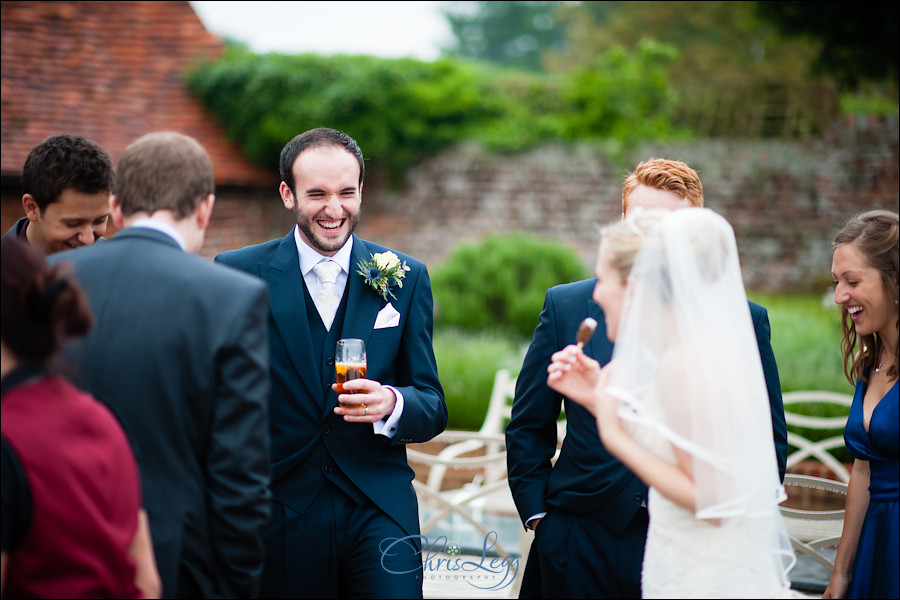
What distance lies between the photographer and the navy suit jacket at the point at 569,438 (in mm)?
2834

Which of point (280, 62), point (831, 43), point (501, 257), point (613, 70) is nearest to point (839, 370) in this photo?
point (831, 43)

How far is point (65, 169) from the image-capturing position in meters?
3.00

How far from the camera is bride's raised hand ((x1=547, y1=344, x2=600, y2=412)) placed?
7.93 ft

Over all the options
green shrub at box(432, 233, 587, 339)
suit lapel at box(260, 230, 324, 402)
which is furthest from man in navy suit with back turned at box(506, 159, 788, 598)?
green shrub at box(432, 233, 587, 339)

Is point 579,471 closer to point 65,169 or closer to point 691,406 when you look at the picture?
point 691,406

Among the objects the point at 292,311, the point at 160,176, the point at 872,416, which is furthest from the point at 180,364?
the point at 872,416

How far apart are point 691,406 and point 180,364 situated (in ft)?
4.52

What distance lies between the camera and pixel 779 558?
93.8 inches

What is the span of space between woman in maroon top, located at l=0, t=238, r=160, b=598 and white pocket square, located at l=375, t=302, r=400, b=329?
1311 millimetres

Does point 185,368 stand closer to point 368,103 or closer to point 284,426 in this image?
point 284,426

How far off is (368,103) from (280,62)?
6.43 feet

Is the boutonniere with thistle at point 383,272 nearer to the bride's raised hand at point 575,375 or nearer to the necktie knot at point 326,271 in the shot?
the necktie knot at point 326,271

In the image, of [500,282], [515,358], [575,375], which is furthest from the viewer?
[500,282]

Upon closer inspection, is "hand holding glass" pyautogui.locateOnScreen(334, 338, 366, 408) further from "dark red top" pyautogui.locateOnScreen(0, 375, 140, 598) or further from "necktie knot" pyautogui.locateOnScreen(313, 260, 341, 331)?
"dark red top" pyautogui.locateOnScreen(0, 375, 140, 598)
